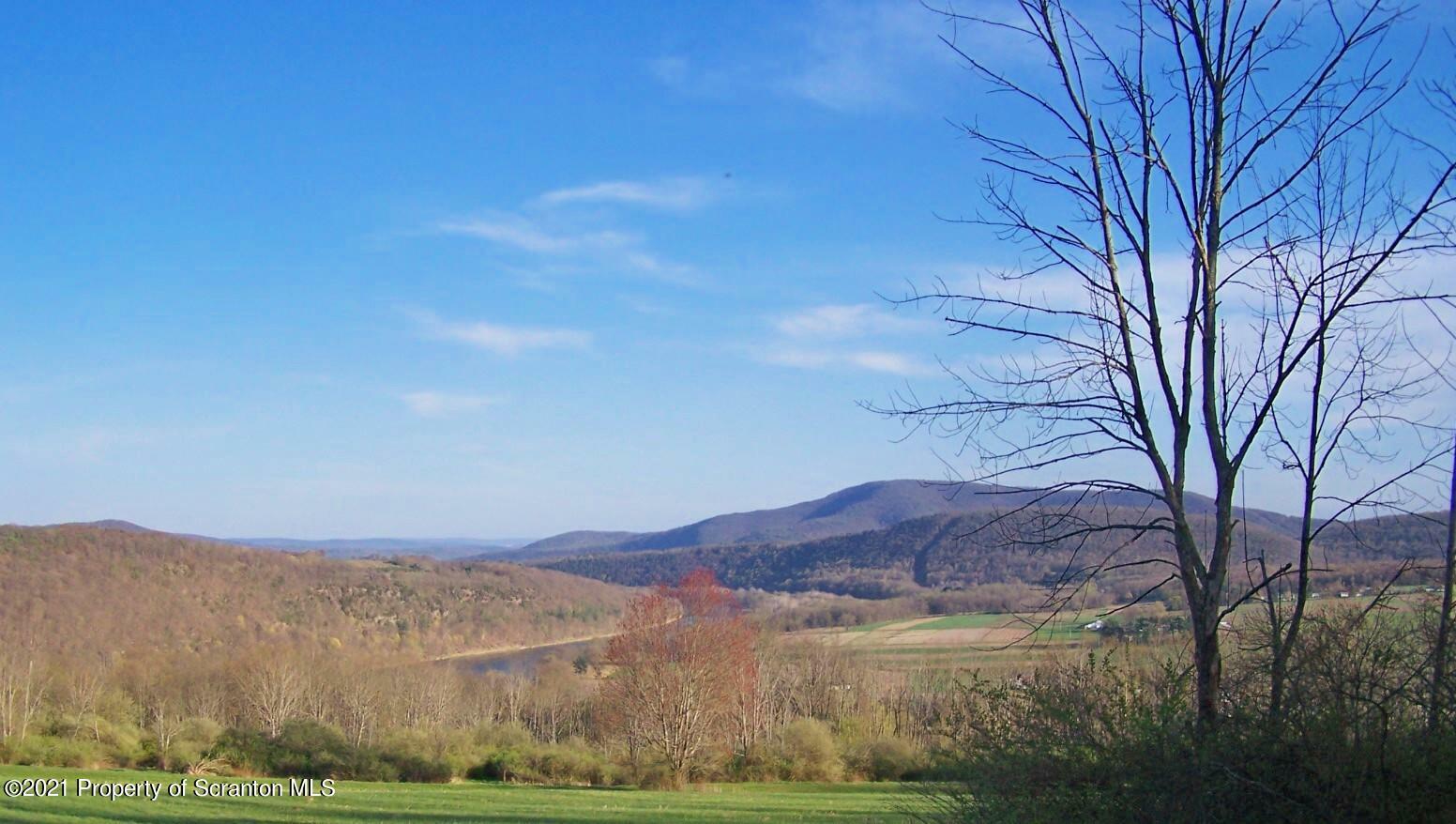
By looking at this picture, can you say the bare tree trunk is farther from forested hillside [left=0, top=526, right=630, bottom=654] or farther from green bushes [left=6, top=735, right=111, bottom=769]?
forested hillside [left=0, top=526, right=630, bottom=654]

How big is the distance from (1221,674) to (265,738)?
36.3 metres

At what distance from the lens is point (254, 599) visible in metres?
70.3

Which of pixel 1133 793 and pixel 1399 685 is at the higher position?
pixel 1399 685

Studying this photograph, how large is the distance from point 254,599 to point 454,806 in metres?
56.3

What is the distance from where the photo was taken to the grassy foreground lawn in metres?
16.0

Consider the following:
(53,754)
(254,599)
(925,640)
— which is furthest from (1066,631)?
(254,599)

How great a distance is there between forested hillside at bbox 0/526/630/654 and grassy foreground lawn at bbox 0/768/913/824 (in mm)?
30956

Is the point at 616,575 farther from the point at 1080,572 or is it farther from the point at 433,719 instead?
the point at 1080,572

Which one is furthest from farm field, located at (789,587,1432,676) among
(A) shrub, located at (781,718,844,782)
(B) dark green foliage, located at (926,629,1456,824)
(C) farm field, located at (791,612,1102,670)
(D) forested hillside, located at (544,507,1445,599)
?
(A) shrub, located at (781,718,844,782)

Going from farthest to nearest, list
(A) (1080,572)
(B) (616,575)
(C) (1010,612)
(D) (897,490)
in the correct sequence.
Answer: (D) (897,490), (B) (616,575), (C) (1010,612), (A) (1080,572)

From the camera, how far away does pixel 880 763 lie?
3625 cm

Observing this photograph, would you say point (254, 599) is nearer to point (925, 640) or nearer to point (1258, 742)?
point (925, 640)

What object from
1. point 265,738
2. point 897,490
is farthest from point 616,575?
point 265,738

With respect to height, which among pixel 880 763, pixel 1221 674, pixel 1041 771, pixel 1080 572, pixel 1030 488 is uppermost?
pixel 1030 488
